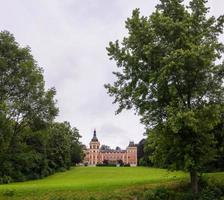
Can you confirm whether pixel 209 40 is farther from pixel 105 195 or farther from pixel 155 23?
pixel 105 195

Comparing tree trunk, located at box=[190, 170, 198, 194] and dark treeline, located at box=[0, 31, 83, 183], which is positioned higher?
dark treeline, located at box=[0, 31, 83, 183]

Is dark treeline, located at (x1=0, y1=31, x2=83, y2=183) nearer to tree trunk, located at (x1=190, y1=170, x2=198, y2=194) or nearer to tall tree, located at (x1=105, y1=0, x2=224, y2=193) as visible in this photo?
tall tree, located at (x1=105, y1=0, x2=224, y2=193)

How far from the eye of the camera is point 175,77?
99.2ft

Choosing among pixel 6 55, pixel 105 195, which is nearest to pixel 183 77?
pixel 105 195

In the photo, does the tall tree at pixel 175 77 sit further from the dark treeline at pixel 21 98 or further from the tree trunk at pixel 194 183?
the dark treeline at pixel 21 98

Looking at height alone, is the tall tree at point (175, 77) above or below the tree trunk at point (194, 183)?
above

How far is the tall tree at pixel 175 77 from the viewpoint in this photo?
→ 29.3 m

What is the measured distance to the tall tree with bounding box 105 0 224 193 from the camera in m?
29.3

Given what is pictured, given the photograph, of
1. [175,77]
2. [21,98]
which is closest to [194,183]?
[175,77]

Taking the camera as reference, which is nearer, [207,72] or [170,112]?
[170,112]

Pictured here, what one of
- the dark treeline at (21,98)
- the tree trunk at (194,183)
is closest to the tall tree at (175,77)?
the tree trunk at (194,183)

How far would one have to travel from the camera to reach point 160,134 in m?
30.8

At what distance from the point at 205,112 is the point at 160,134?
150 inches

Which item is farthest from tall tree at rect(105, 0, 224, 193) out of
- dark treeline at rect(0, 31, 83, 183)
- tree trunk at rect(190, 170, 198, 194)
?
dark treeline at rect(0, 31, 83, 183)
